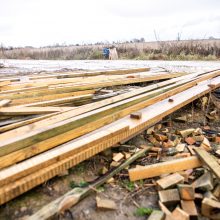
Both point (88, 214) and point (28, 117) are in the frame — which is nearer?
point (88, 214)

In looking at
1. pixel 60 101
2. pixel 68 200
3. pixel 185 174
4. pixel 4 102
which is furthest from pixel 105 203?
pixel 4 102

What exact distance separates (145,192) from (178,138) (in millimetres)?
1289

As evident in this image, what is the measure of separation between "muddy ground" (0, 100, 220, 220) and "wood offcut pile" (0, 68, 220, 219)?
0.09m

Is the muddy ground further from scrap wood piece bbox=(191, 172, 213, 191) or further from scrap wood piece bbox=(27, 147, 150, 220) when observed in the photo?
scrap wood piece bbox=(191, 172, 213, 191)

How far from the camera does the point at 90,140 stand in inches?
94.5

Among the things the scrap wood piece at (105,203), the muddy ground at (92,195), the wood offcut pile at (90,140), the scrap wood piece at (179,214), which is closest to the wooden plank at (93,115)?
the wood offcut pile at (90,140)

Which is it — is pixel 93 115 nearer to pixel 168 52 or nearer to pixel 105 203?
pixel 105 203

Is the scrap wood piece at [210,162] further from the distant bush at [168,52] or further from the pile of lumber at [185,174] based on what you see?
the distant bush at [168,52]

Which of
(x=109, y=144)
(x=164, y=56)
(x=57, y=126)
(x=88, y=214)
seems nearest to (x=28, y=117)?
(x=57, y=126)

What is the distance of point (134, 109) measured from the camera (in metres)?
3.36

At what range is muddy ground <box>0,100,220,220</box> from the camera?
204 cm

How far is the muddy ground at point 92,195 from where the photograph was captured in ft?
6.71

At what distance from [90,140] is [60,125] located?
0.33 m

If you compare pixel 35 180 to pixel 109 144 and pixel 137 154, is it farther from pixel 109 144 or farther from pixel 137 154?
pixel 137 154
